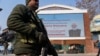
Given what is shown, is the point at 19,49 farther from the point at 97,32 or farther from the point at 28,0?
the point at 97,32

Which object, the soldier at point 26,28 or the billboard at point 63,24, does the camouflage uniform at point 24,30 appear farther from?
the billboard at point 63,24

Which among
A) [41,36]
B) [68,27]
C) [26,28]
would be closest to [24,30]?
[26,28]

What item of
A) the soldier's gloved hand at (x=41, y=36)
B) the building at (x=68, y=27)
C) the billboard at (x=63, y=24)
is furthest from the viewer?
the billboard at (x=63, y=24)

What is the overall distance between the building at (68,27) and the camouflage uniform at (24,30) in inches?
1189

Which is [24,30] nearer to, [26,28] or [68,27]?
[26,28]

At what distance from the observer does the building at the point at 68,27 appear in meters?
35.3

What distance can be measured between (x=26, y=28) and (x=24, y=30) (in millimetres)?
33

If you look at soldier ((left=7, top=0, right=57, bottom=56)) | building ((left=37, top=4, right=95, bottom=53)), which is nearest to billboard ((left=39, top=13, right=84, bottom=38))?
building ((left=37, top=4, right=95, bottom=53))

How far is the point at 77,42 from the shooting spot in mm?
→ 35219

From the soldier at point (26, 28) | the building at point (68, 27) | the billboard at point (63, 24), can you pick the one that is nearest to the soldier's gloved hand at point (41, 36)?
the soldier at point (26, 28)

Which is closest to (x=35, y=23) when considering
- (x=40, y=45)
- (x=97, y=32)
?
(x=40, y=45)

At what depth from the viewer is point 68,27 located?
36.9m

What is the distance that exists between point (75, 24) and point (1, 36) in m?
11.3

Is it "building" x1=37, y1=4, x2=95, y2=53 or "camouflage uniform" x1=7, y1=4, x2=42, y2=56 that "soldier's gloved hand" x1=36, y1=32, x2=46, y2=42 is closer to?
"camouflage uniform" x1=7, y1=4, x2=42, y2=56
